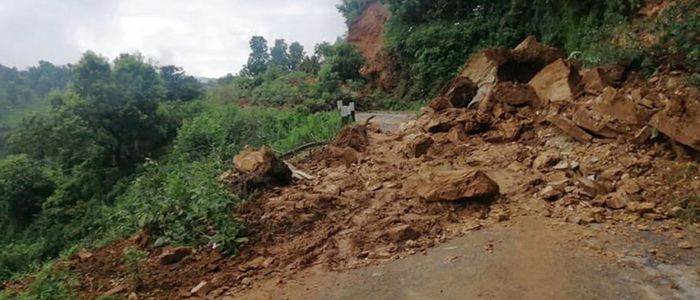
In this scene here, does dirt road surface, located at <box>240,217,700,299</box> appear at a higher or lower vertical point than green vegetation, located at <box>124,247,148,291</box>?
lower

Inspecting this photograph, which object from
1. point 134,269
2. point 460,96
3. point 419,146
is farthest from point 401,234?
point 460,96

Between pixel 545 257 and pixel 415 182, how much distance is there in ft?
6.66

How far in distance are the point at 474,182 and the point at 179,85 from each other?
23198 mm

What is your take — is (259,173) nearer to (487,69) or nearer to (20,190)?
(487,69)

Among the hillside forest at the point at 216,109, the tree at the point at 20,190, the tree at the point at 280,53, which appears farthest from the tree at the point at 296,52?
the tree at the point at 20,190

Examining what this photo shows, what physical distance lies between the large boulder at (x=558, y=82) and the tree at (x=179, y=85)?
67.3ft

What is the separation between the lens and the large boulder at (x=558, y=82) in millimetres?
6852

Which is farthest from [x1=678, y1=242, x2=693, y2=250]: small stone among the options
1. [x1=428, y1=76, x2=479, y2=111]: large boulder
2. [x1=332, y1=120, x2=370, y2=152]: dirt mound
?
[x1=428, y1=76, x2=479, y2=111]: large boulder

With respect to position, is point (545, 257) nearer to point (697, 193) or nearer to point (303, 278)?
point (697, 193)

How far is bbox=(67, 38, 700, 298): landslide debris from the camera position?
4297mm

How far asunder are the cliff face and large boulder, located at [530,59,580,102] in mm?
11620

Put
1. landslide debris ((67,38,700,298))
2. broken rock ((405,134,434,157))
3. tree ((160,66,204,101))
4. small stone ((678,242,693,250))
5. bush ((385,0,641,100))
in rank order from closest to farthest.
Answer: small stone ((678,242,693,250)), landslide debris ((67,38,700,298)), broken rock ((405,134,434,157)), bush ((385,0,641,100)), tree ((160,66,204,101))

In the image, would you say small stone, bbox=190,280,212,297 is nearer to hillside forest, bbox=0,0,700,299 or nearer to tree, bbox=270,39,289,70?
hillside forest, bbox=0,0,700,299

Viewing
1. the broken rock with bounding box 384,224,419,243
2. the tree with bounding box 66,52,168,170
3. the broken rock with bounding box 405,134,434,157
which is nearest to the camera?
the broken rock with bounding box 384,224,419,243
